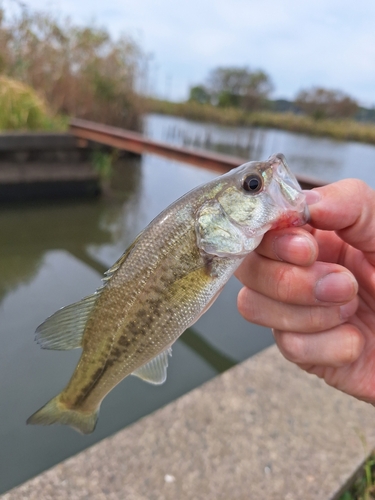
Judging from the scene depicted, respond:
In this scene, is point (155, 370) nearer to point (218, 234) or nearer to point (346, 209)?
point (218, 234)

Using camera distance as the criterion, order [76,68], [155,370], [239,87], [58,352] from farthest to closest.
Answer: [239,87], [76,68], [58,352], [155,370]

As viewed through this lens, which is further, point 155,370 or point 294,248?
point 155,370

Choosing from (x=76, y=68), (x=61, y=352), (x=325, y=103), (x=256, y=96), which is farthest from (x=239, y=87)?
(x=61, y=352)

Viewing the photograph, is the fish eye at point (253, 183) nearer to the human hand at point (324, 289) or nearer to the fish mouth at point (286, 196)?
the fish mouth at point (286, 196)

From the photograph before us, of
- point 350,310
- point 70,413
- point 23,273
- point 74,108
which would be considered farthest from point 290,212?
point 74,108

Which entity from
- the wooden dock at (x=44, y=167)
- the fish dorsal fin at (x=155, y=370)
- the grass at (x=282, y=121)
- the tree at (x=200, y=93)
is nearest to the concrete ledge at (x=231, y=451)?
the fish dorsal fin at (x=155, y=370)

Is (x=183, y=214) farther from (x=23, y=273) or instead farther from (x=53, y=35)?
(x=53, y=35)
